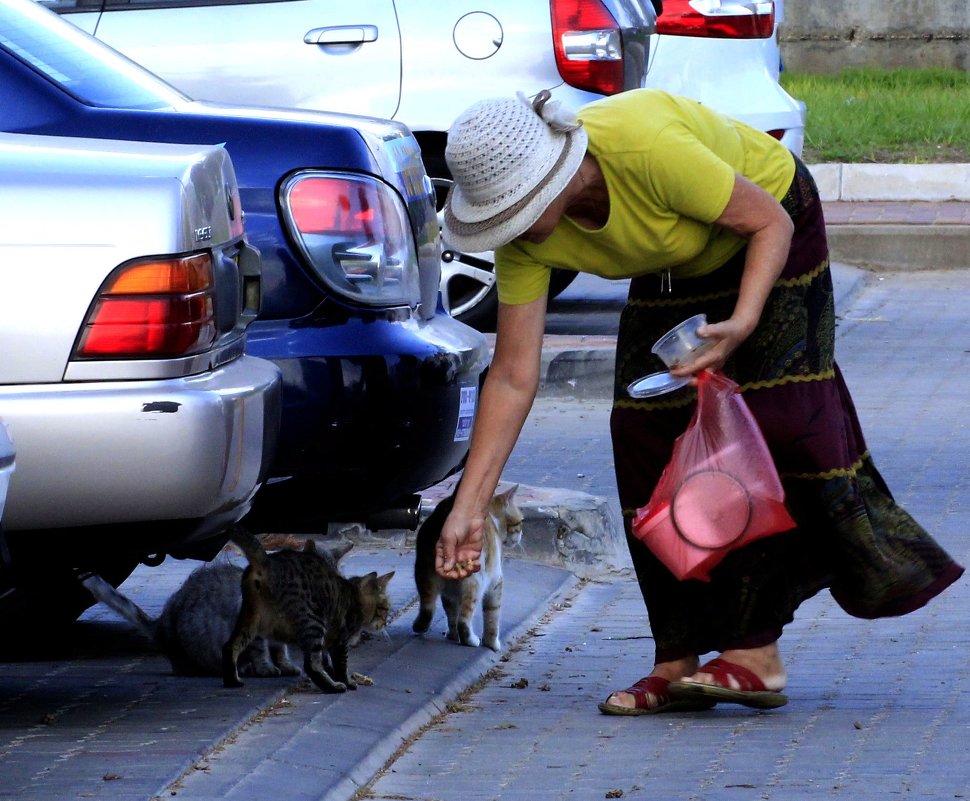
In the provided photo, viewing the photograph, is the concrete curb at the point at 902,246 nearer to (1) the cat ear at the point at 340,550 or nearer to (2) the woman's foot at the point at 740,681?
(1) the cat ear at the point at 340,550

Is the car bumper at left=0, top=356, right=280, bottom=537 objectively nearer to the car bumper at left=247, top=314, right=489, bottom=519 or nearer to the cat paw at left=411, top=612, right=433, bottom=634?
the car bumper at left=247, top=314, right=489, bottom=519

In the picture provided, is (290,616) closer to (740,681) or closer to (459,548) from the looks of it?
(459,548)

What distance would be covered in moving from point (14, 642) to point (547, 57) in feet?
16.1

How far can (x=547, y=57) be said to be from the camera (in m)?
9.09

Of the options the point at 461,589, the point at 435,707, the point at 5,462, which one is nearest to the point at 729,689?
the point at 435,707

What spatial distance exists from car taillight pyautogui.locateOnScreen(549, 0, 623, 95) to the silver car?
546 centimetres

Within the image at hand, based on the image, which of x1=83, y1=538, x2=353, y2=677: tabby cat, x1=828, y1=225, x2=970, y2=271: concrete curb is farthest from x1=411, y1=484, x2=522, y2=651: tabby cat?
x1=828, y1=225, x2=970, y2=271: concrete curb

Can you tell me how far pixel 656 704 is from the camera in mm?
4496

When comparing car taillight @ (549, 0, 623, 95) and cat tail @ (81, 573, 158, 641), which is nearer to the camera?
cat tail @ (81, 573, 158, 641)

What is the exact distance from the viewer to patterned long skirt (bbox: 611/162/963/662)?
434 cm

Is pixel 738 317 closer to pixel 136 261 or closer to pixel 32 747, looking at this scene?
pixel 136 261

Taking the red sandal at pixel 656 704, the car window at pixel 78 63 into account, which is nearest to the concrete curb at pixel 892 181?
the car window at pixel 78 63

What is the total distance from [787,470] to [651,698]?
0.64 meters

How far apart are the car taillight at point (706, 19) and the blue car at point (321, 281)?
5623 mm
